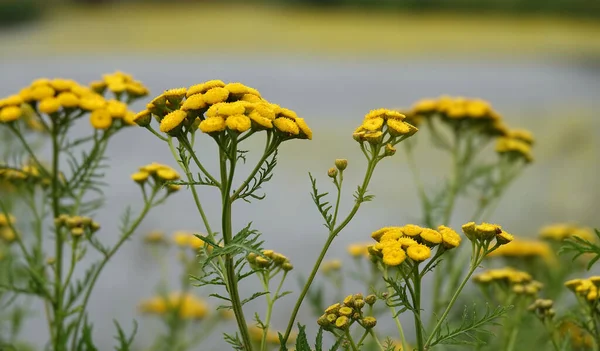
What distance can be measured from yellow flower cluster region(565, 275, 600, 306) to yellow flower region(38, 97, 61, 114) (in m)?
1.65

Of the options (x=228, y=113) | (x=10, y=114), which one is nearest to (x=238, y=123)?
(x=228, y=113)

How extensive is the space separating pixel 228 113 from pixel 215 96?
0.08 metres

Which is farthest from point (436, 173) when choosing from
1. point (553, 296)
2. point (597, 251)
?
point (597, 251)

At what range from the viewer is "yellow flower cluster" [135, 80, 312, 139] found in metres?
1.73

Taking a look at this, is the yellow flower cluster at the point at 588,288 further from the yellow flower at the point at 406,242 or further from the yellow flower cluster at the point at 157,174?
the yellow flower cluster at the point at 157,174

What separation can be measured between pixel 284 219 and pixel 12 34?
11589 millimetres

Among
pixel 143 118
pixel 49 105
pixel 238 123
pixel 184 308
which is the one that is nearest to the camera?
pixel 238 123

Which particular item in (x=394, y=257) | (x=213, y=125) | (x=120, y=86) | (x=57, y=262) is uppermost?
(x=120, y=86)

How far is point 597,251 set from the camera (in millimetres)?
1973

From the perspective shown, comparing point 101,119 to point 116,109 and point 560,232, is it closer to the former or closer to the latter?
point 116,109

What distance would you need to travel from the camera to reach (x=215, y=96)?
1801 millimetres

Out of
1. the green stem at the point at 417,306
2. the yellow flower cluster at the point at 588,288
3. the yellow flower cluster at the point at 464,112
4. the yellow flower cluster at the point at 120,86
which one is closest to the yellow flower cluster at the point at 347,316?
the green stem at the point at 417,306

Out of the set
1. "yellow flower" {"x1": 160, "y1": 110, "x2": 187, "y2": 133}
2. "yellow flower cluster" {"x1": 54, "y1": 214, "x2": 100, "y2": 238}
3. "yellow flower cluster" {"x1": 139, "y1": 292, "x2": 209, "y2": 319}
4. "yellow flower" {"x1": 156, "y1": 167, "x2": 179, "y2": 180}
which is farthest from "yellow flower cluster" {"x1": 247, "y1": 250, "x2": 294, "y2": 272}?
"yellow flower cluster" {"x1": 139, "y1": 292, "x2": 209, "y2": 319}

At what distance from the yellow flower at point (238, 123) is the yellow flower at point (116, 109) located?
998 mm
